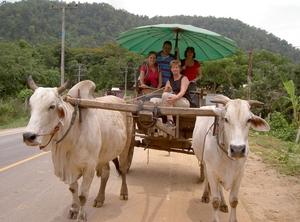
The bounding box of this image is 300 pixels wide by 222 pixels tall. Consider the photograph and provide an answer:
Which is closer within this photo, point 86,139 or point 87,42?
point 86,139

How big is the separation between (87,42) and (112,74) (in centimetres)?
4954

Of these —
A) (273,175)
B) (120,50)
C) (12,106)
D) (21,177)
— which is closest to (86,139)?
(21,177)

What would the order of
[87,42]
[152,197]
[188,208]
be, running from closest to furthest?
[188,208] < [152,197] < [87,42]

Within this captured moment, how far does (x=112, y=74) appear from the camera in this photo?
52312mm

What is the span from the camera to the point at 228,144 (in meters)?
3.63

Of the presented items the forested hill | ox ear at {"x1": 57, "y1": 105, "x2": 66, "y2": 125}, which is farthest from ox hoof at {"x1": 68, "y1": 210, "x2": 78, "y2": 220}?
the forested hill

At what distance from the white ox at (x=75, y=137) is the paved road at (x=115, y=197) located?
37 centimetres

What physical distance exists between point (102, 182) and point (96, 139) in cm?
114

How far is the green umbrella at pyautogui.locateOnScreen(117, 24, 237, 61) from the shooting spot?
21.7 feet

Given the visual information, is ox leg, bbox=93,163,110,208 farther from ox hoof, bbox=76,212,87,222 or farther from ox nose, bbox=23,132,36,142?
ox nose, bbox=23,132,36,142

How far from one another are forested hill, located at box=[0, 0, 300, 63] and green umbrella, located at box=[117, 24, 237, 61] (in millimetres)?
79425

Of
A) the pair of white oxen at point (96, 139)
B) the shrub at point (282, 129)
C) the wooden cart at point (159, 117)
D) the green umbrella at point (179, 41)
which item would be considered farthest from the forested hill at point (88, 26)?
the pair of white oxen at point (96, 139)

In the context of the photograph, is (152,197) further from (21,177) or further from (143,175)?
(21,177)

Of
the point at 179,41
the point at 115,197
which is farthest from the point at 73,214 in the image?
the point at 179,41
